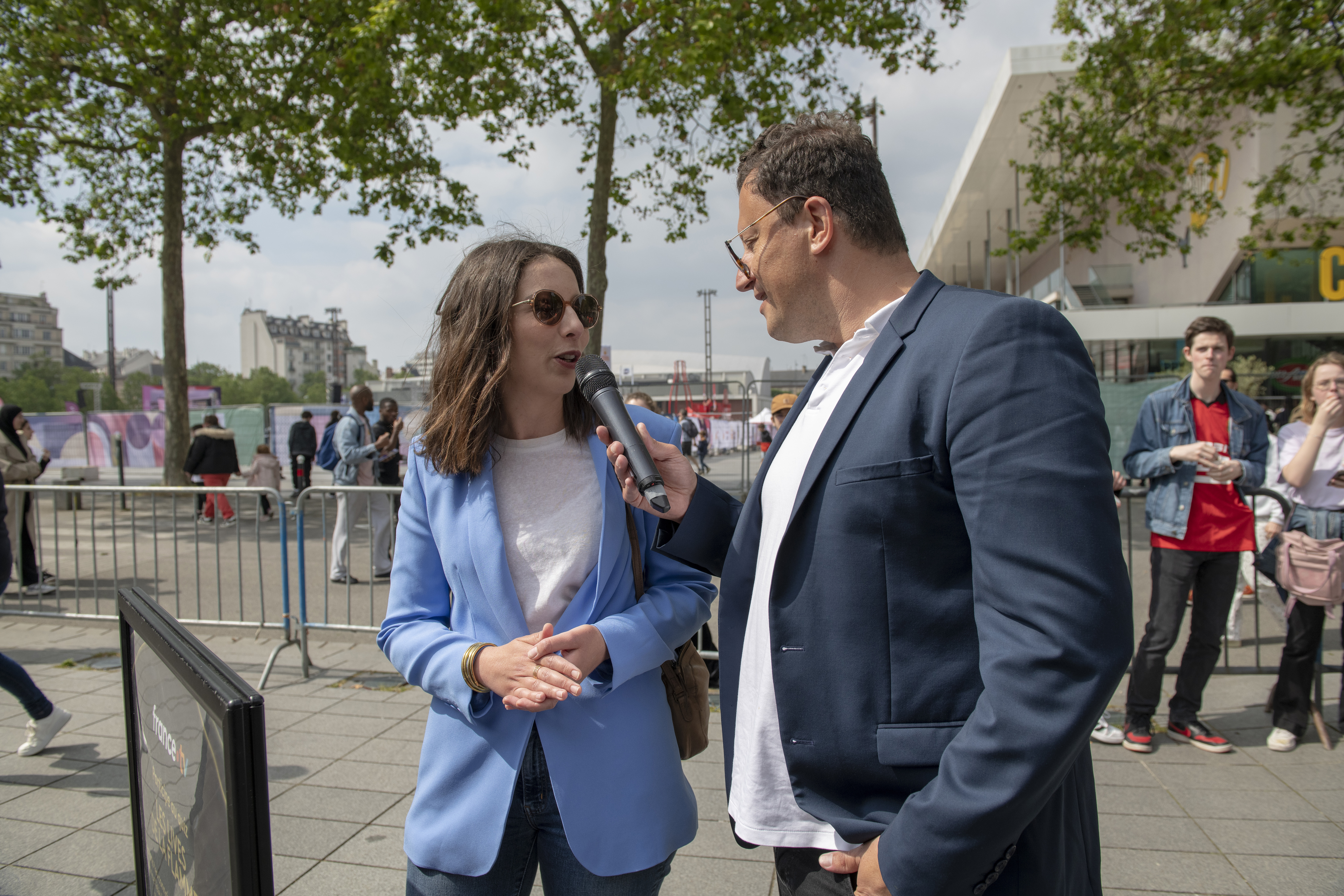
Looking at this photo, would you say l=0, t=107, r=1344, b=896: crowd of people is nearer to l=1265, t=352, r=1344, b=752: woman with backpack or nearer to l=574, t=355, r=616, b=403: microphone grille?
l=574, t=355, r=616, b=403: microphone grille

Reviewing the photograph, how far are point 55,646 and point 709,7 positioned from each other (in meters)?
9.43

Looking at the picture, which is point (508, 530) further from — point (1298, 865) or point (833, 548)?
point (1298, 865)

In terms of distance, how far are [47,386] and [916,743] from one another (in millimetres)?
105833

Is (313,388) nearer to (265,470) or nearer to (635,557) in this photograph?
(265,470)

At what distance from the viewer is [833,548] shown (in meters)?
1.27

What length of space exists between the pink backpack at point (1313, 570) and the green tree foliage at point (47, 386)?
75.1m

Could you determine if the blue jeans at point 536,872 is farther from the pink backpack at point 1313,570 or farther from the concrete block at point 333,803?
the pink backpack at point 1313,570

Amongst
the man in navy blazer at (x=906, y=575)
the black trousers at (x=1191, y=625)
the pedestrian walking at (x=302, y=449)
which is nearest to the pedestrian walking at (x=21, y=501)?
the pedestrian walking at (x=302, y=449)

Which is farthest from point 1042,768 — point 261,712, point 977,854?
point 261,712

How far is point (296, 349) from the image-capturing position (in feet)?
502

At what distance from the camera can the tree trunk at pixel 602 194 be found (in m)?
13.4

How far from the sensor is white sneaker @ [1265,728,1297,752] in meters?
4.14

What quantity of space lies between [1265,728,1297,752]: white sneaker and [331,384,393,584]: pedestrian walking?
5.85m

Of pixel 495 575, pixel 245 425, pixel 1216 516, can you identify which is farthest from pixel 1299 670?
pixel 245 425
